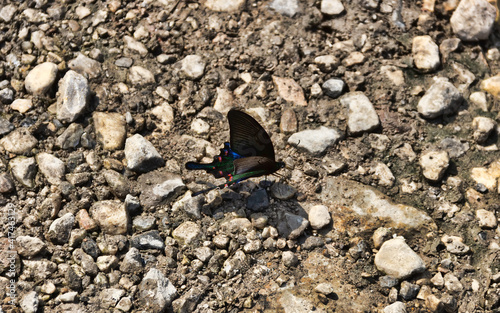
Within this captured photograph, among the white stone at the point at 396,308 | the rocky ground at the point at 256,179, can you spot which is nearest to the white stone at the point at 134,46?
the rocky ground at the point at 256,179

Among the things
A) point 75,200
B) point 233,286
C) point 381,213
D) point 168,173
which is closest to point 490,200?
point 381,213

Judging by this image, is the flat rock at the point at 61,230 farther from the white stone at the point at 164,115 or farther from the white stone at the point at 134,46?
the white stone at the point at 134,46

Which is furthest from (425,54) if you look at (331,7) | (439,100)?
(331,7)

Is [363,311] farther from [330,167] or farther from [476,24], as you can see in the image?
[476,24]

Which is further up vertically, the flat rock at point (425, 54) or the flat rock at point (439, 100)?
the flat rock at point (425, 54)

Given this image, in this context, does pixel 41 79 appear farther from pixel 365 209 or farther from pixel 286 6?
pixel 365 209

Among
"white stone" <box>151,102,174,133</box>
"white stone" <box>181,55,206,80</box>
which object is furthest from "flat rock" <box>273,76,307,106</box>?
"white stone" <box>151,102,174,133</box>
